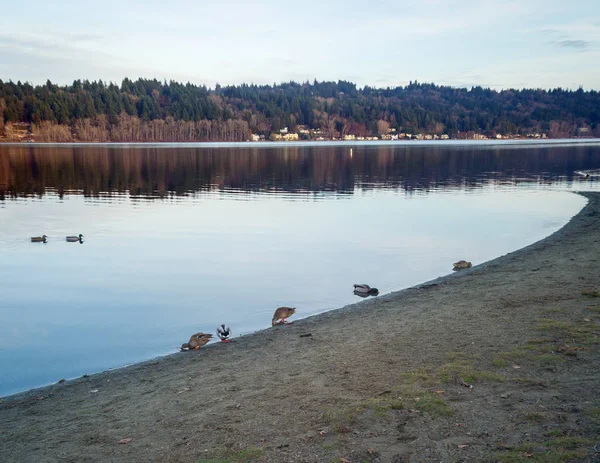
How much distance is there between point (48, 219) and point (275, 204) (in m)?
16.8

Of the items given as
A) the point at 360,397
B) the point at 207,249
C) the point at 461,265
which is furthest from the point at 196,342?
the point at 207,249

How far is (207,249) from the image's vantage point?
26656 millimetres

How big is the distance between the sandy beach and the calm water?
8.88 ft

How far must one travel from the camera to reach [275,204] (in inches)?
1665

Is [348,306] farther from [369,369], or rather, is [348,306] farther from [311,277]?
[369,369]

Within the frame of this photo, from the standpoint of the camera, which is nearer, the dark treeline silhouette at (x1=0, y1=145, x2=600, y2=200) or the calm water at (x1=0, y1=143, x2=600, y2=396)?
the calm water at (x1=0, y1=143, x2=600, y2=396)

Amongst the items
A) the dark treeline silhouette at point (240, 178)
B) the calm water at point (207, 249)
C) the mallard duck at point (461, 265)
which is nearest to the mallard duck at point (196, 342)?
the calm water at point (207, 249)

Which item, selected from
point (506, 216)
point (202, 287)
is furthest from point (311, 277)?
point (506, 216)

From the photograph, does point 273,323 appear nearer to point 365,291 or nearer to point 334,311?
point 334,311

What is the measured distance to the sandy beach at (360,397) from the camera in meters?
6.93

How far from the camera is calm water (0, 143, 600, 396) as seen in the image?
596 inches

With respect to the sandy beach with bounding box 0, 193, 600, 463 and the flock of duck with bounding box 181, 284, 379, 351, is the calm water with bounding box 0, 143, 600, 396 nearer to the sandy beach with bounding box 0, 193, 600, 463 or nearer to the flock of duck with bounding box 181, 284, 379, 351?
the flock of duck with bounding box 181, 284, 379, 351

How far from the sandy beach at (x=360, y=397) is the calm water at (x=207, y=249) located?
2.71 metres

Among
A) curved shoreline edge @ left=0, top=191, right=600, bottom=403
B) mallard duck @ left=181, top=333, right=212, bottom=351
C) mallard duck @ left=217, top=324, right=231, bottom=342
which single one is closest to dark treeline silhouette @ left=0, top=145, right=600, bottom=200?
curved shoreline edge @ left=0, top=191, right=600, bottom=403
